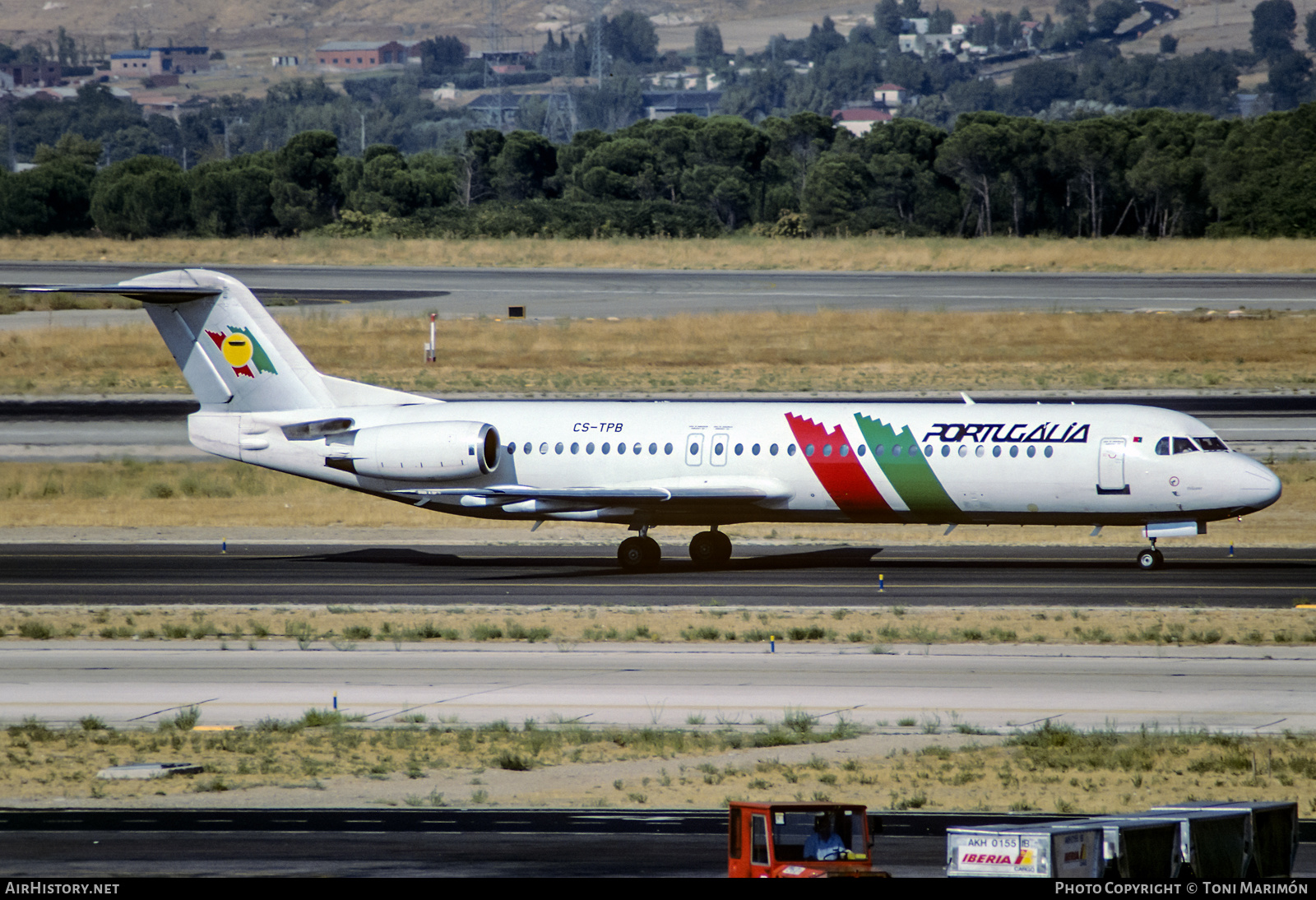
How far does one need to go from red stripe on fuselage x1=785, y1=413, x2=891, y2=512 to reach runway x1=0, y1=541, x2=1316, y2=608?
152 centimetres

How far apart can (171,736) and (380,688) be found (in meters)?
3.72

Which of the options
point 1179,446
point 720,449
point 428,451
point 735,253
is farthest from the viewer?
point 735,253

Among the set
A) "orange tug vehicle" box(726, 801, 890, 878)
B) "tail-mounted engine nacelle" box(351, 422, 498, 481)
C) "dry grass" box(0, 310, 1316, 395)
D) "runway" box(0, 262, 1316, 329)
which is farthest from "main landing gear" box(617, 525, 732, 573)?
"runway" box(0, 262, 1316, 329)

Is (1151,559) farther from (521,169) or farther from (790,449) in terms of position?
(521,169)

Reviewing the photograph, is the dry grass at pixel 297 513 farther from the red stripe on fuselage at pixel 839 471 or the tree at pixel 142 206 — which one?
the tree at pixel 142 206

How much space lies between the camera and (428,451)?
35.8m

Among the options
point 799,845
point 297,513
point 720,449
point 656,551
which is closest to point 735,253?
point 297,513

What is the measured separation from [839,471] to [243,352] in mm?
13851

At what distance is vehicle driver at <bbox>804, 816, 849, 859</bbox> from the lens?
38.4ft

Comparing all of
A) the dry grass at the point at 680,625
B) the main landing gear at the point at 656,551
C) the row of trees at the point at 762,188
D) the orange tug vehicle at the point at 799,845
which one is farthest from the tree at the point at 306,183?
the orange tug vehicle at the point at 799,845

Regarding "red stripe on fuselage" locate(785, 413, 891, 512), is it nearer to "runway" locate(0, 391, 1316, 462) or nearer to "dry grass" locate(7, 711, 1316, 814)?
"dry grass" locate(7, 711, 1316, 814)

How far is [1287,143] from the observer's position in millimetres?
107750

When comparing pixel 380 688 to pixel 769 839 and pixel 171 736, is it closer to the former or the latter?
pixel 171 736

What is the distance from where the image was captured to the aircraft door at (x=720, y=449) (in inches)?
1396
